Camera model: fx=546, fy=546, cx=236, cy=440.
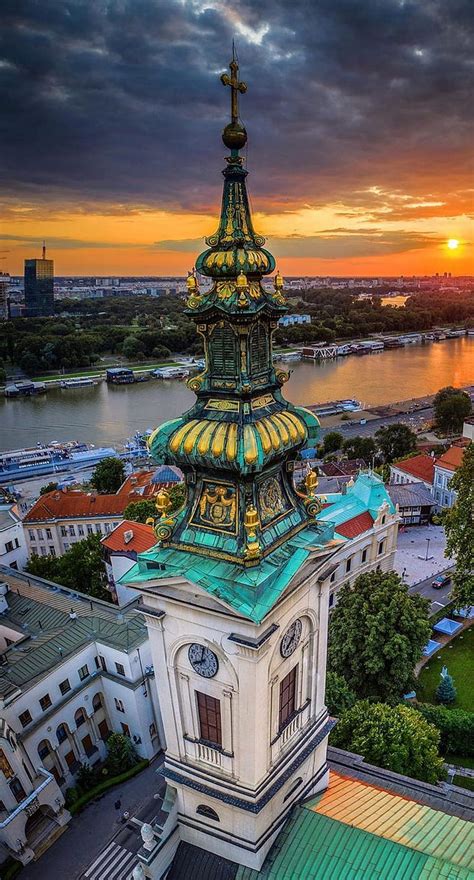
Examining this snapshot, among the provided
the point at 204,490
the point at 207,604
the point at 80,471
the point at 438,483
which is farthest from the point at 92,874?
the point at 80,471

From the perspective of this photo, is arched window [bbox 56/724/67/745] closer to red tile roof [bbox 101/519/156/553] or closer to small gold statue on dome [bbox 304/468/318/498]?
red tile roof [bbox 101/519/156/553]

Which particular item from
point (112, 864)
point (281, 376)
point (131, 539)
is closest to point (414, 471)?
point (131, 539)

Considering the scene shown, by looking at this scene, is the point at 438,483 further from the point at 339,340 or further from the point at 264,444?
the point at 339,340

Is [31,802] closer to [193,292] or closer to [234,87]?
[193,292]

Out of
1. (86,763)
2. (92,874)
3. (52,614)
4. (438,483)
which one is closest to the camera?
(92,874)

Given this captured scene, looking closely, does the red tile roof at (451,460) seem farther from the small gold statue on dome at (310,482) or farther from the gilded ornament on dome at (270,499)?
the gilded ornament on dome at (270,499)

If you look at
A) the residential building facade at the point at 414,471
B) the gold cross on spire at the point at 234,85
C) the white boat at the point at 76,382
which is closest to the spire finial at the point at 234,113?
the gold cross on spire at the point at 234,85
